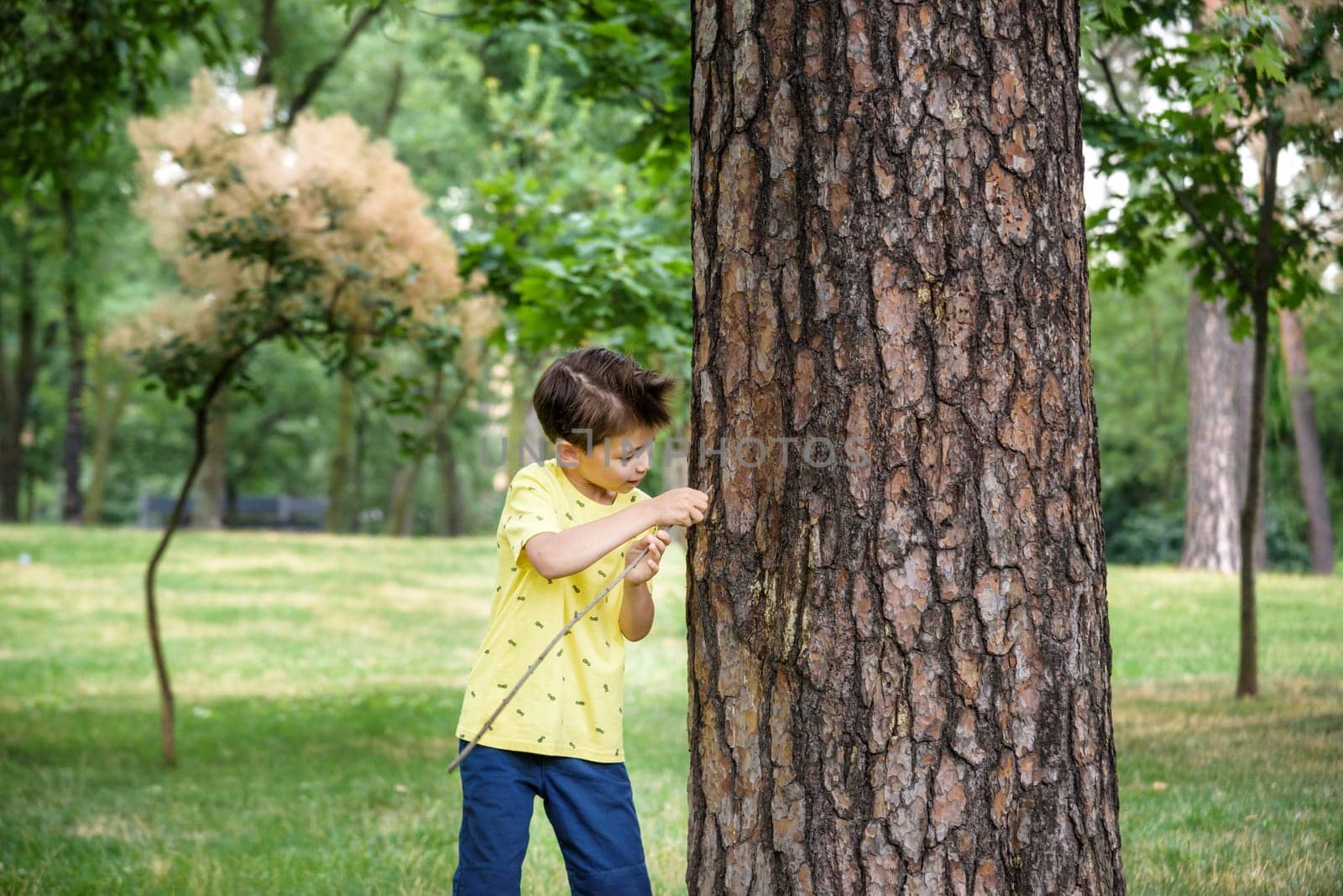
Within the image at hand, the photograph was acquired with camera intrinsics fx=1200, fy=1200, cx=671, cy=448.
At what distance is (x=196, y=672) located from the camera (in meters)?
10.9

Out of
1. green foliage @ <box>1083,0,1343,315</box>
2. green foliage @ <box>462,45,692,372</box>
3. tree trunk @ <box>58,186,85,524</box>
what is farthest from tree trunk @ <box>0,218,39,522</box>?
green foliage @ <box>1083,0,1343,315</box>

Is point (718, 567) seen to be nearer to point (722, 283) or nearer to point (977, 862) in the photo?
point (722, 283)

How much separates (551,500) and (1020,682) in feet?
3.53

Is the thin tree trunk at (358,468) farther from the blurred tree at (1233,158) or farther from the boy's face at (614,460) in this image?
the boy's face at (614,460)

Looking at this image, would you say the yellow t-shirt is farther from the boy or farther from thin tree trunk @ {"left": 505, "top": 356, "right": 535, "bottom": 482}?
thin tree trunk @ {"left": 505, "top": 356, "right": 535, "bottom": 482}

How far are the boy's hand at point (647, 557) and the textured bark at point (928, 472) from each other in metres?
0.39

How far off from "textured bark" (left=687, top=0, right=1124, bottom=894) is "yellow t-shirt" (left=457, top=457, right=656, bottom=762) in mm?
499

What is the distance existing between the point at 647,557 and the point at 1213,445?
14047 millimetres

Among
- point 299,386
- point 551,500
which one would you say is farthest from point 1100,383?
point 551,500

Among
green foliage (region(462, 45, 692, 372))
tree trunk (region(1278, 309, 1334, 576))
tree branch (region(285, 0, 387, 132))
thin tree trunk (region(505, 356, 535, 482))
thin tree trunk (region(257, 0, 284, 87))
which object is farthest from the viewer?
tree branch (region(285, 0, 387, 132))

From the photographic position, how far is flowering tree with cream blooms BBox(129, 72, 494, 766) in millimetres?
6164

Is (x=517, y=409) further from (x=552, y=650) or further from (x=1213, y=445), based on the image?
(x=552, y=650)

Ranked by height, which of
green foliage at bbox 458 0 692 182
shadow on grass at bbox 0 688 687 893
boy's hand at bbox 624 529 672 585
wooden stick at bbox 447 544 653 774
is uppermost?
green foliage at bbox 458 0 692 182

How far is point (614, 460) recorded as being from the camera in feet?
8.91
